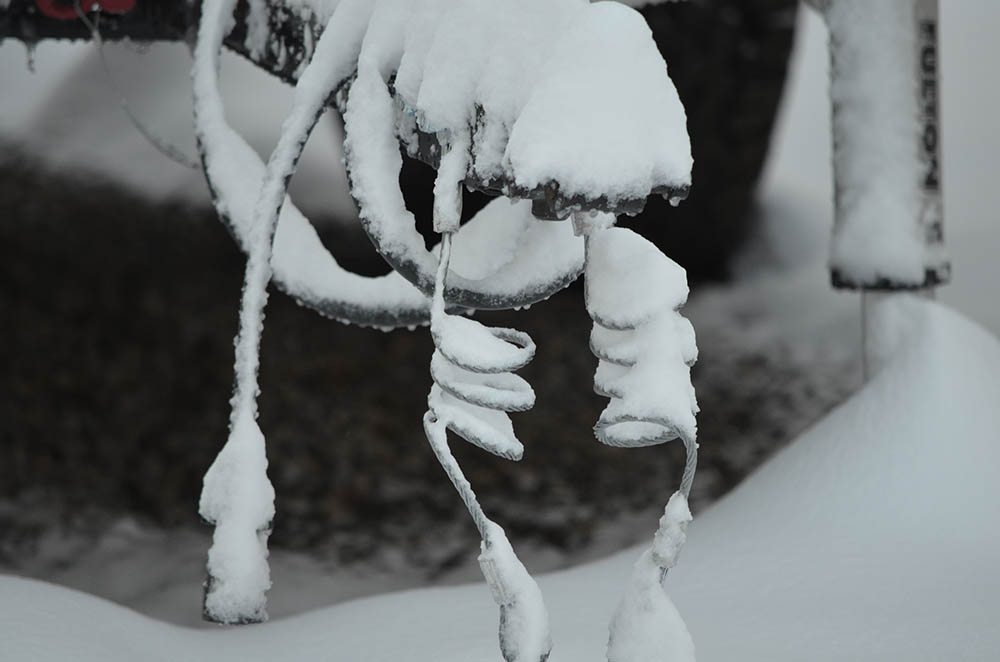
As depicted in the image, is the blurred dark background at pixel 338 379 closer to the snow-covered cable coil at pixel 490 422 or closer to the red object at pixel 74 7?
the red object at pixel 74 7

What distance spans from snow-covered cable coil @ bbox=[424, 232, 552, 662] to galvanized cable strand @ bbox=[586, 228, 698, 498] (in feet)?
0.33

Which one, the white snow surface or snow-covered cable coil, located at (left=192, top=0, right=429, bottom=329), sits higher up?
snow-covered cable coil, located at (left=192, top=0, right=429, bottom=329)

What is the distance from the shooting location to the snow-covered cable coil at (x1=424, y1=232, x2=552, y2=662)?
1352 mm

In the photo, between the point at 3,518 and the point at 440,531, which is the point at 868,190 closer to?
the point at 440,531

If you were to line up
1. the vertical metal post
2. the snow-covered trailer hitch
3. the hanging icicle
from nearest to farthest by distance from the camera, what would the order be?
the snow-covered trailer hitch < the hanging icicle < the vertical metal post

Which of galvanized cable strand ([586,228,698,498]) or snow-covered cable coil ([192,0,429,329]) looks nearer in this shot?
galvanized cable strand ([586,228,698,498])

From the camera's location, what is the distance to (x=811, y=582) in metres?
2.26


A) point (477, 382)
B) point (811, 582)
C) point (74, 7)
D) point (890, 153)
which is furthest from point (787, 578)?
point (74, 7)

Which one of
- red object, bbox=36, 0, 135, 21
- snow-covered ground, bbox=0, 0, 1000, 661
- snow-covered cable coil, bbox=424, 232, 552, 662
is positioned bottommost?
snow-covered ground, bbox=0, 0, 1000, 661

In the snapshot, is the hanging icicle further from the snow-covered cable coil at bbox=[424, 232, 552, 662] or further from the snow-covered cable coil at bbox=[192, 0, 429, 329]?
the snow-covered cable coil at bbox=[424, 232, 552, 662]

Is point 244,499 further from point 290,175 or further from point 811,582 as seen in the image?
point 811,582

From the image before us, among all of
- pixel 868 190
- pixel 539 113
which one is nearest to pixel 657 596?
pixel 539 113

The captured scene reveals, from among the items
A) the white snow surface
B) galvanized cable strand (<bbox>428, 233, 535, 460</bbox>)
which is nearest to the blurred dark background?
the white snow surface

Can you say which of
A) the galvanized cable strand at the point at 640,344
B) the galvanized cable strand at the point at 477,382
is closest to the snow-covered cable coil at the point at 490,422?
the galvanized cable strand at the point at 477,382
